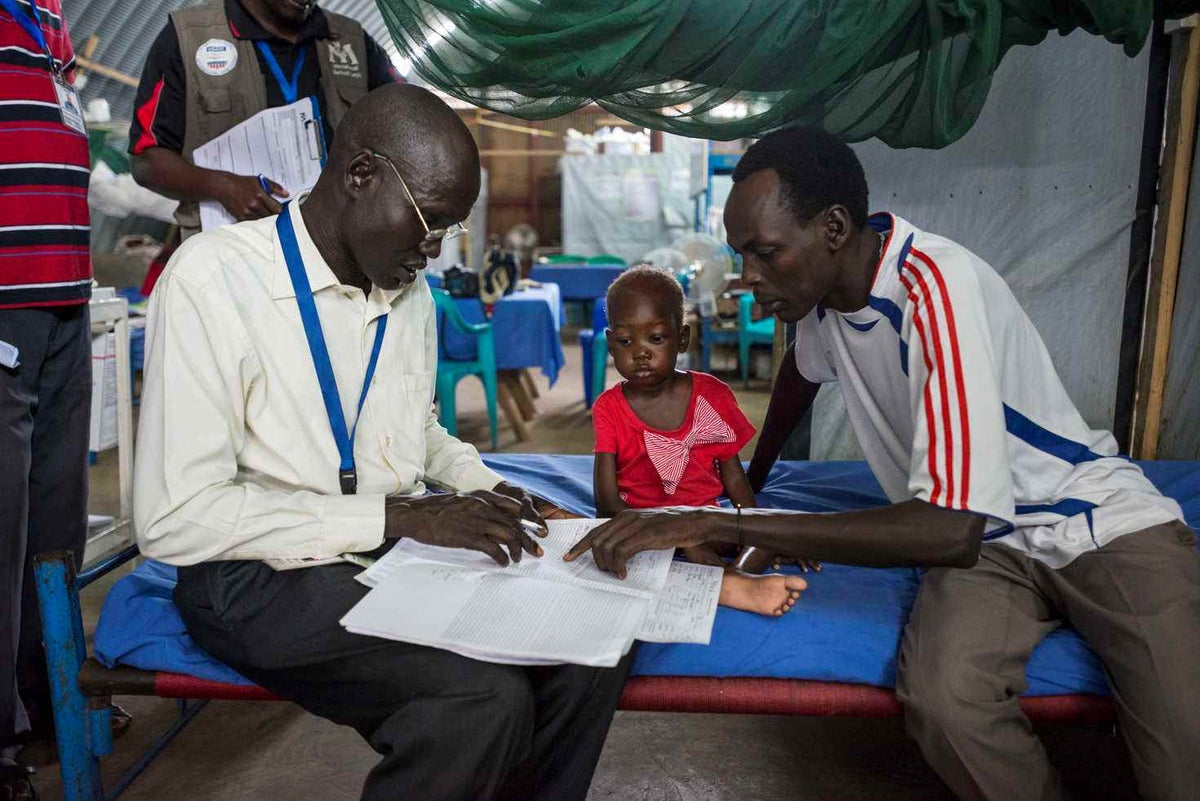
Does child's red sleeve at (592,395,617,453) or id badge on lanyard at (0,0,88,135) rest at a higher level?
id badge on lanyard at (0,0,88,135)

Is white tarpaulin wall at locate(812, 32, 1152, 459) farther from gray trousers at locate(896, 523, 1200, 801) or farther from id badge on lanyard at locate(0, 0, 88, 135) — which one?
id badge on lanyard at locate(0, 0, 88, 135)

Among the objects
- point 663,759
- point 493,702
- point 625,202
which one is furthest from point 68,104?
point 625,202

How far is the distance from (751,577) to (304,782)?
125cm

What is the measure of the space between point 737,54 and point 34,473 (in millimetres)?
1916

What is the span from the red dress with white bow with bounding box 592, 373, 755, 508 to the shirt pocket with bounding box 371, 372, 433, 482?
590mm

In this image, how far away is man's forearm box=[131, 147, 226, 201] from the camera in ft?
7.46

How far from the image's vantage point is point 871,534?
1.57 m

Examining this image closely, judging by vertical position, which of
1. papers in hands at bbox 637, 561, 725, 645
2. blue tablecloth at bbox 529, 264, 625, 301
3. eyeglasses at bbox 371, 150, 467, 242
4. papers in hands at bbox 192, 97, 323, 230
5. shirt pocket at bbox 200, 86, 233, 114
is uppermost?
shirt pocket at bbox 200, 86, 233, 114

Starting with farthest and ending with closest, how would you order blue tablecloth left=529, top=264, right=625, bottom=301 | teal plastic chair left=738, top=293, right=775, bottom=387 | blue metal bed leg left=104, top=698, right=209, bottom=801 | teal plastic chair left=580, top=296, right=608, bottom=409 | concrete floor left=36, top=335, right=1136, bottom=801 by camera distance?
blue tablecloth left=529, top=264, right=625, bottom=301
teal plastic chair left=738, top=293, right=775, bottom=387
teal plastic chair left=580, top=296, right=608, bottom=409
concrete floor left=36, top=335, right=1136, bottom=801
blue metal bed leg left=104, top=698, right=209, bottom=801

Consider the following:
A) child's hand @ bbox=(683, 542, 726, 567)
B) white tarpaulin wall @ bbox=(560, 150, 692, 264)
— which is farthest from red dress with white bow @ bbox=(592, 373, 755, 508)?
white tarpaulin wall @ bbox=(560, 150, 692, 264)

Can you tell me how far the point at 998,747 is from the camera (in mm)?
1527

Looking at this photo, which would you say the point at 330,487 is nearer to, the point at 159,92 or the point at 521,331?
the point at 159,92

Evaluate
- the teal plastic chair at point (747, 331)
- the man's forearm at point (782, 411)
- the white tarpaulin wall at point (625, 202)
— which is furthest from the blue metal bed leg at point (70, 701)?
the white tarpaulin wall at point (625, 202)

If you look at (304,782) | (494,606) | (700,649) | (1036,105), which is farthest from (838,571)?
(1036,105)
